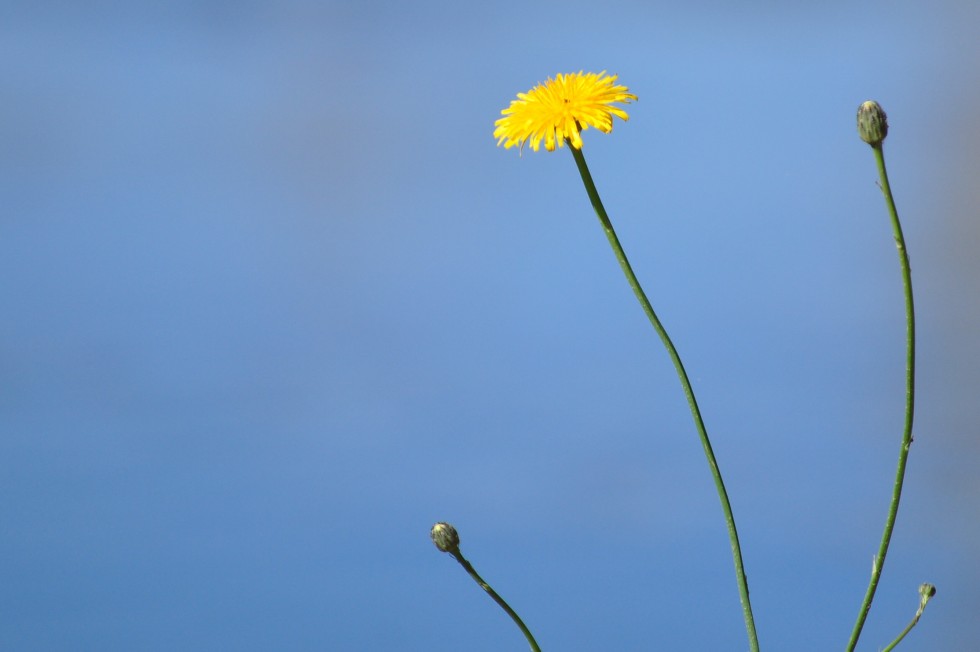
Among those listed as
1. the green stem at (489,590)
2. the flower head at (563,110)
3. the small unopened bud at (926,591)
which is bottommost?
the green stem at (489,590)

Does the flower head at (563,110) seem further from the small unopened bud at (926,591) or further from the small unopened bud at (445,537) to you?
the small unopened bud at (926,591)

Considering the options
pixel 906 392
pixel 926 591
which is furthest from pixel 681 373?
pixel 926 591

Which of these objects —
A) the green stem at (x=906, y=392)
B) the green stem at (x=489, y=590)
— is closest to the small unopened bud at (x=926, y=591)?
the green stem at (x=906, y=392)

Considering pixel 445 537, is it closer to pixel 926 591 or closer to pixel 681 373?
pixel 681 373

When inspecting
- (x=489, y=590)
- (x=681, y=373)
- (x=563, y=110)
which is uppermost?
(x=563, y=110)

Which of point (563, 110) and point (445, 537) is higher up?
point (563, 110)

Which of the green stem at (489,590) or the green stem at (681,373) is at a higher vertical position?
the green stem at (681,373)

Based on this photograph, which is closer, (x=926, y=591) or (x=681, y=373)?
(x=681, y=373)
